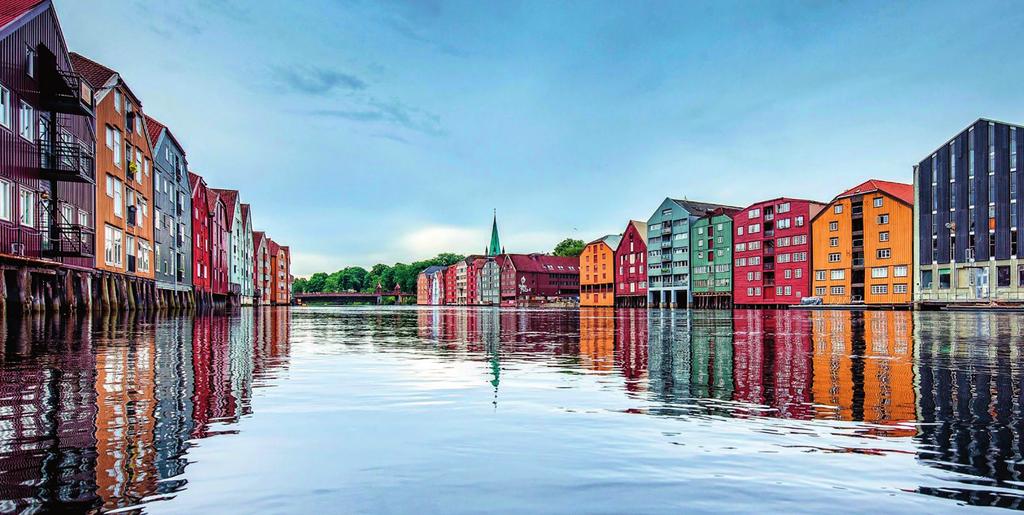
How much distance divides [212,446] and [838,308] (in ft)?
302

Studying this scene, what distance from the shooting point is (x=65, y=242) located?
28938 mm

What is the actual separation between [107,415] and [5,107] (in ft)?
85.2

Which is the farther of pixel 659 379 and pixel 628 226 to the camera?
pixel 628 226

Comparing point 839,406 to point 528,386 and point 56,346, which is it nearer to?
point 528,386

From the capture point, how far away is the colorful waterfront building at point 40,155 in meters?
25.2

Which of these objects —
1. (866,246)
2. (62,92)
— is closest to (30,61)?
(62,92)

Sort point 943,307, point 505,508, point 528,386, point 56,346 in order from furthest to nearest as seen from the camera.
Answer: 1. point 943,307
2. point 56,346
3. point 528,386
4. point 505,508

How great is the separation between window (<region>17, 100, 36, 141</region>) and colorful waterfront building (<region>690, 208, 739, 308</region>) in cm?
9944

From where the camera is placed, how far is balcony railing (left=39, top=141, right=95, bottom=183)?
28359 mm

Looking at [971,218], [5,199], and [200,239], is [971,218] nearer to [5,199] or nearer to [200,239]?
[200,239]

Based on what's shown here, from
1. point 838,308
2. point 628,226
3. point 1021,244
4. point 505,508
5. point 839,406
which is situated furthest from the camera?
point 628,226

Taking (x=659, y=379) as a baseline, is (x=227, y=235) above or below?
above

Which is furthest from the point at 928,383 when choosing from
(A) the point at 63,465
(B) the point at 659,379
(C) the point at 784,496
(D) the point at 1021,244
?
(D) the point at 1021,244

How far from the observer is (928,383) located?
9.62 m
